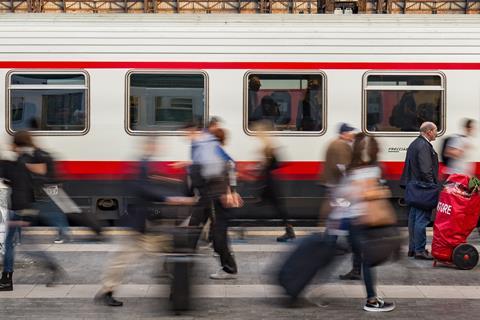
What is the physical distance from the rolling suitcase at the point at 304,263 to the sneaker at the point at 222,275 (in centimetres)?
147

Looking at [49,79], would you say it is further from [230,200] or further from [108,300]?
[108,300]

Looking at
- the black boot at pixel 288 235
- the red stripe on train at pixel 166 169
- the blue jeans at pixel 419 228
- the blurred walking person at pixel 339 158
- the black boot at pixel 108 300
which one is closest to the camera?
the black boot at pixel 108 300

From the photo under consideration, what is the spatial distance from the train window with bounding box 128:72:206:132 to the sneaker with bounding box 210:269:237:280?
3.83m

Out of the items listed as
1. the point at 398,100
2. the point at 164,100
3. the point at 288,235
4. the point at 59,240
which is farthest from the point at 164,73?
the point at 398,100

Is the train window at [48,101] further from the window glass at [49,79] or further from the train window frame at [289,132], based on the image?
the train window frame at [289,132]

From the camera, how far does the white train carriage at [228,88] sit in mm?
11570

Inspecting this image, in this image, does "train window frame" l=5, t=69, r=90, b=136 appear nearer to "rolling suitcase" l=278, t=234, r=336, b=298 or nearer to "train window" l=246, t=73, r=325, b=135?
"train window" l=246, t=73, r=325, b=135

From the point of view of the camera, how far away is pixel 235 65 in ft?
38.1

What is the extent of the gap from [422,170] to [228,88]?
367cm

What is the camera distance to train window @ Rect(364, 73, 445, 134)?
11656 millimetres

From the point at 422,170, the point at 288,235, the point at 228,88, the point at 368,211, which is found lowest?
the point at 288,235

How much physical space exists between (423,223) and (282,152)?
284 centimetres

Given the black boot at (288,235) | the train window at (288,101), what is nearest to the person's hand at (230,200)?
the black boot at (288,235)

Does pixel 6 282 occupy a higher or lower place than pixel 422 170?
lower
